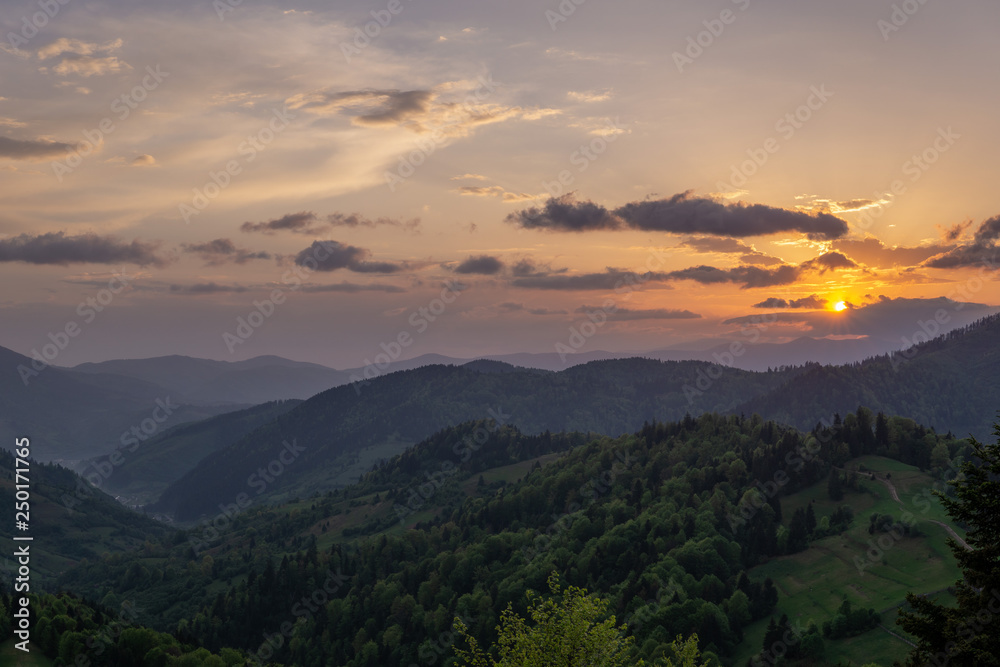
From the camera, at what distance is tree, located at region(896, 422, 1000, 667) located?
35.6 m

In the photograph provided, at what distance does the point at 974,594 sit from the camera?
37281 mm

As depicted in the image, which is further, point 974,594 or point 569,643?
point 569,643

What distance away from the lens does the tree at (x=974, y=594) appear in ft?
117

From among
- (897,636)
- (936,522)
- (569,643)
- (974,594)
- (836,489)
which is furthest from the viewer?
(836,489)

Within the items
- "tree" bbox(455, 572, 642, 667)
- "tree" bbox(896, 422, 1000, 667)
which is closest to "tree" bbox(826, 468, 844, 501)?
"tree" bbox(455, 572, 642, 667)

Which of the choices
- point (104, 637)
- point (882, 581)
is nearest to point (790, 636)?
point (882, 581)

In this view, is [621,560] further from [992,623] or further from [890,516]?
[992,623]

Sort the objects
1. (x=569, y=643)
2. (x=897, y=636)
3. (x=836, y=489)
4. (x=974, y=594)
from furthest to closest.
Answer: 1. (x=836, y=489)
2. (x=897, y=636)
3. (x=569, y=643)
4. (x=974, y=594)

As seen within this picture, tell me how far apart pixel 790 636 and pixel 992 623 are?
107m

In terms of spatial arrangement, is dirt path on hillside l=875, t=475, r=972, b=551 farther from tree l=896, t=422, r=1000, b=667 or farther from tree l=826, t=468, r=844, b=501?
tree l=896, t=422, r=1000, b=667

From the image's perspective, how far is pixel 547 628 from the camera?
5075 cm

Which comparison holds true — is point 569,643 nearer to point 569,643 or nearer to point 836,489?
point 569,643

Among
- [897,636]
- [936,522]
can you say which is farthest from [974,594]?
[936,522]

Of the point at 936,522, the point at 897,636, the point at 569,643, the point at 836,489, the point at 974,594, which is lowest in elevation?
the point at 897,636
